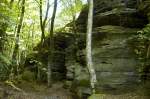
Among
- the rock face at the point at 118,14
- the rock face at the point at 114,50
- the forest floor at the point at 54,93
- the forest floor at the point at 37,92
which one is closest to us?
the forest floor at the point at 54,93

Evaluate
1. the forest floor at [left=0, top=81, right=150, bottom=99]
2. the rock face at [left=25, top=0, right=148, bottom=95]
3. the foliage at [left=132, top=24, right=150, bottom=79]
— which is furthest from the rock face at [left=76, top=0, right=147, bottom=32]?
the forest floor at [left=0, top=81, right=150, bottom=99]

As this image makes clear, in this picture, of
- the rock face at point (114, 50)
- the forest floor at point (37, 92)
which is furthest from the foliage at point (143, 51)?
the forest floor at point (37, 92)

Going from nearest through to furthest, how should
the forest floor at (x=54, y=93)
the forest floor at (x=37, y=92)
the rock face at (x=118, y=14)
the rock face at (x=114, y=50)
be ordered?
1. the forest floor at (x=54, y=93)
2. the rock face at (x=114, y=50)
3. the forest floor at (x=37, y=92)
4. the rock face at (x=118, y=14)

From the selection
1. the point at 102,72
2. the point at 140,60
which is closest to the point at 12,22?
the point at 102,72

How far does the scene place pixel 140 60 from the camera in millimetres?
15844

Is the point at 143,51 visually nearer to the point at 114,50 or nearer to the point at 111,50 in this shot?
the point at 114,50

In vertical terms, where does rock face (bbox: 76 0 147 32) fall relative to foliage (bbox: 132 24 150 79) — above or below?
above

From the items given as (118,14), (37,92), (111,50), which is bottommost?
(37,92)

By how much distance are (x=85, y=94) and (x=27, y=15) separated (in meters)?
15.6

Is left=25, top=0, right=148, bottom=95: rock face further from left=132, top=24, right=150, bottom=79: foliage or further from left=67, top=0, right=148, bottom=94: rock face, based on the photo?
left=132, top=24, right=150, bottom=79: foliage

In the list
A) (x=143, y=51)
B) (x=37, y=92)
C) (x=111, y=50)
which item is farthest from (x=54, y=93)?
(x=143, y=51)

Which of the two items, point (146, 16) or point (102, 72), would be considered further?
point (146, 16)

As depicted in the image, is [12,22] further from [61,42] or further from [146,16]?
[61,42]

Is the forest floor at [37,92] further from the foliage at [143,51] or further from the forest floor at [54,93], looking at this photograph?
the foliage at [143,51]
